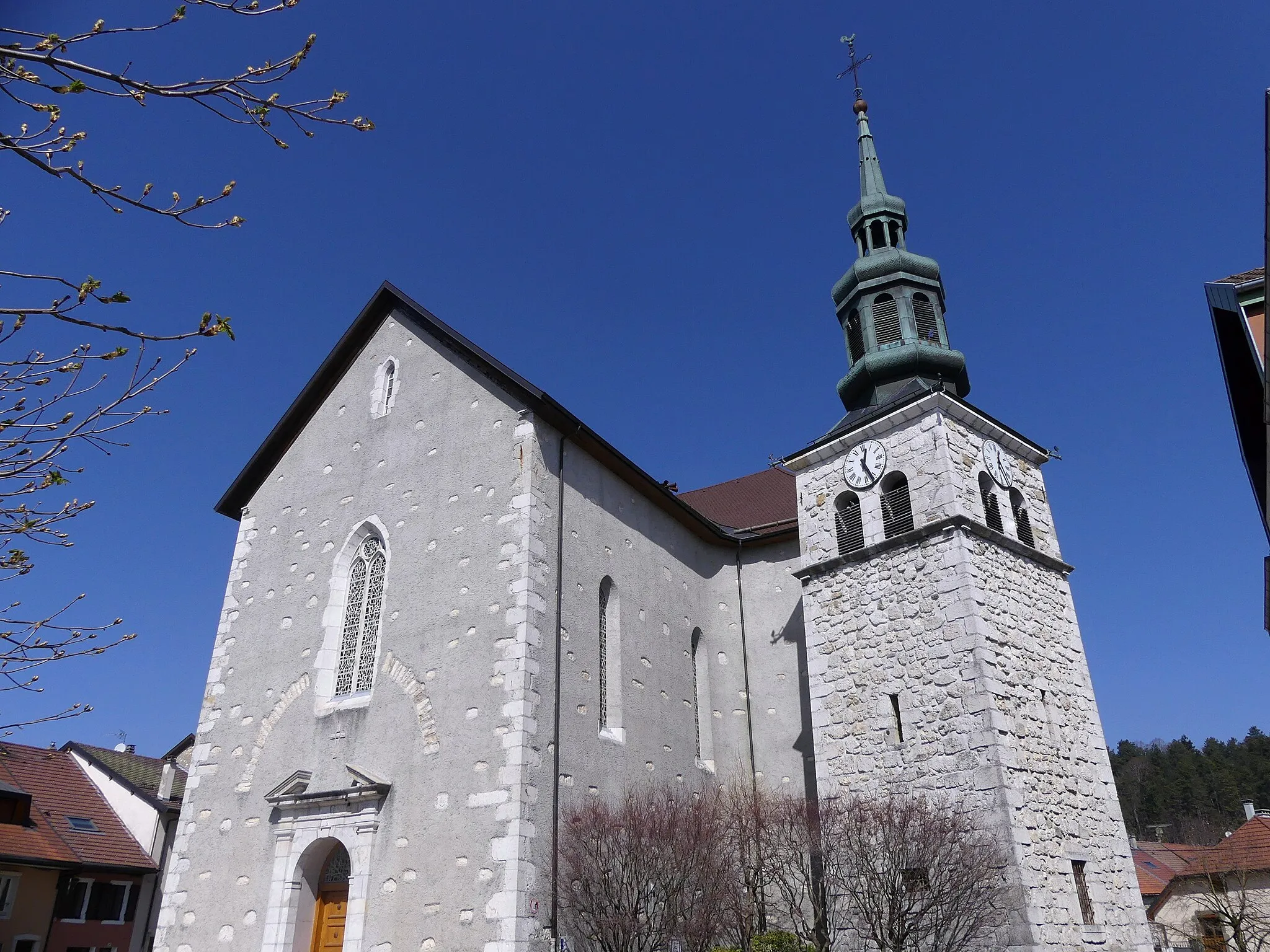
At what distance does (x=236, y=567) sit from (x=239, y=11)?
17.0 meters

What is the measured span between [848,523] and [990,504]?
2.74 m

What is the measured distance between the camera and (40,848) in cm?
2442

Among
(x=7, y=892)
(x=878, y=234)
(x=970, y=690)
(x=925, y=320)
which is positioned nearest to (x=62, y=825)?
(x=7, y=892)

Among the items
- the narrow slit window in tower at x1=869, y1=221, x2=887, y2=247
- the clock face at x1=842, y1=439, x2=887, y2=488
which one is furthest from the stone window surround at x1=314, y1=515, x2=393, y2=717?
the narrow slit window in tower at x1=869, y1=221, x2=887, y2=247

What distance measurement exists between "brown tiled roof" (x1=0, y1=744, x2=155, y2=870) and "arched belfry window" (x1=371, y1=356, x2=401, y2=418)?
535 inches

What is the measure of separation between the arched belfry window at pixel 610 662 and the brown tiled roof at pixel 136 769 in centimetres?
1805

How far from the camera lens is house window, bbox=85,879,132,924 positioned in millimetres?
25797

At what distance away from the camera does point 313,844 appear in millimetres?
15031

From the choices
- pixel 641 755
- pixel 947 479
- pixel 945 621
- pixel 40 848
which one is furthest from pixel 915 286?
pixel 40 848

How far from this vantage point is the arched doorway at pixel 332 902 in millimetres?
14930

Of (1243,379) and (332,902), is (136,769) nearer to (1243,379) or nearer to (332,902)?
(332,902)

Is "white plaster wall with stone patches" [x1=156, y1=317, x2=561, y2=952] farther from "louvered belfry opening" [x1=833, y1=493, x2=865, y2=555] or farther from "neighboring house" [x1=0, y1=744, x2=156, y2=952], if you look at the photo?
"neighboring house" [x1=0, y1=744, x2=156, y2=952]

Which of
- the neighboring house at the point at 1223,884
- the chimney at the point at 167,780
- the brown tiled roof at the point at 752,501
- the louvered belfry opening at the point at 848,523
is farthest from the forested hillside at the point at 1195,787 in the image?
the chimney at the point at 167,780

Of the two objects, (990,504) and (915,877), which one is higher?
(990,504)
